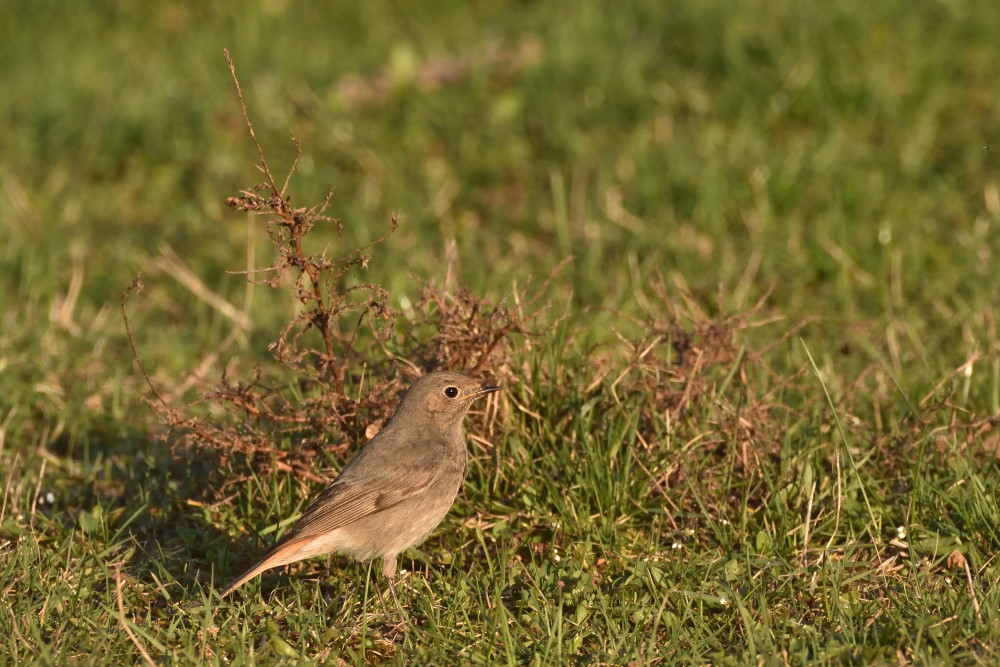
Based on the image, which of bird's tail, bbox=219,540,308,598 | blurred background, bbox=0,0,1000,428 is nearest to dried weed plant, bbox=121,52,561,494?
bird's tail, bbox=219,540,308,598

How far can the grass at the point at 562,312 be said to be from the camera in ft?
18.4

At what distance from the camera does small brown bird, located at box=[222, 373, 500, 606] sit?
5.86m

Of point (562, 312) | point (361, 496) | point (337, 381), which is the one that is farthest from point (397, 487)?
point (562, 312)

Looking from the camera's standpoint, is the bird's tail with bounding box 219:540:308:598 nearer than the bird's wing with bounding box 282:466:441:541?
Yes

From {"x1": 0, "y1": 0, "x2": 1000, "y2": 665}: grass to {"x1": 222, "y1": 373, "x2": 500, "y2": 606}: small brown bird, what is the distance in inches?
9.7

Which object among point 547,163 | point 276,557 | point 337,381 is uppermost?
point 337,381

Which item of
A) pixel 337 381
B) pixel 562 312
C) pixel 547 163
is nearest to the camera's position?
pixel 337 381

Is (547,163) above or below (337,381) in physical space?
below

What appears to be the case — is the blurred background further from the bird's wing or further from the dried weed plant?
the bird's wing

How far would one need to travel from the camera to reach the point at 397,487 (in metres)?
6.06

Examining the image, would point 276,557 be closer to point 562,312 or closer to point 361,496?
point 361,496

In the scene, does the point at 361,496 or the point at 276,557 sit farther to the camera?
the point at 361,496

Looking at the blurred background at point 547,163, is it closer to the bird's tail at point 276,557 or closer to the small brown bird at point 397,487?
the small brown bird at point 397,487

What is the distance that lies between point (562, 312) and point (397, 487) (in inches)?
70.1
